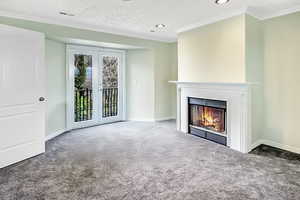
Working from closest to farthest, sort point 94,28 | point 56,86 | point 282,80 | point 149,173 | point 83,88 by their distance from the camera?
point 149,173
point 282,80
point 94,28
point 56,86
point 83,88

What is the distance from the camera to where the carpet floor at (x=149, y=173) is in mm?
2285

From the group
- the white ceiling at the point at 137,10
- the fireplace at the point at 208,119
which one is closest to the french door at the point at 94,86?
the white ceiling at the point at 137,10

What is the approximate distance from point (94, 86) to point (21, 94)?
2.56 m

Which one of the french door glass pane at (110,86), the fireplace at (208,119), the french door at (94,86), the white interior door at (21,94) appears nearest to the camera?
the white interior door at (21,94)

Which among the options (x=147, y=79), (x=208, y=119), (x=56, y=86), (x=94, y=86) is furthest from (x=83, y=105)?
(x=208, y=119)

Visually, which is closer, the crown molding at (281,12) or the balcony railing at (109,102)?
the crown molding at (281,12)

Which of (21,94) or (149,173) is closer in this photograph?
(149,173)

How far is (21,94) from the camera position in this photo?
325cm

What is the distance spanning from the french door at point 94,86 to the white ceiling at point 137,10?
4.05ft

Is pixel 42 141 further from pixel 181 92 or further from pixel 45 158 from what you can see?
pixel 181 92

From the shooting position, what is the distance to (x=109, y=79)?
611cm

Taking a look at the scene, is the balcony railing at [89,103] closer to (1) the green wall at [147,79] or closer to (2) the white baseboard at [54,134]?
(1) the green wall at [147,79]

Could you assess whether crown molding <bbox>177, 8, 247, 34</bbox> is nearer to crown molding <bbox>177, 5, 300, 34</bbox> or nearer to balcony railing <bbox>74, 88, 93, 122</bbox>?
crown molding <bbox>177, 5, 300, 34</bbox>

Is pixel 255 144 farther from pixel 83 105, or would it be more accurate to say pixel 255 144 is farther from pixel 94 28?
pixel 83 105
